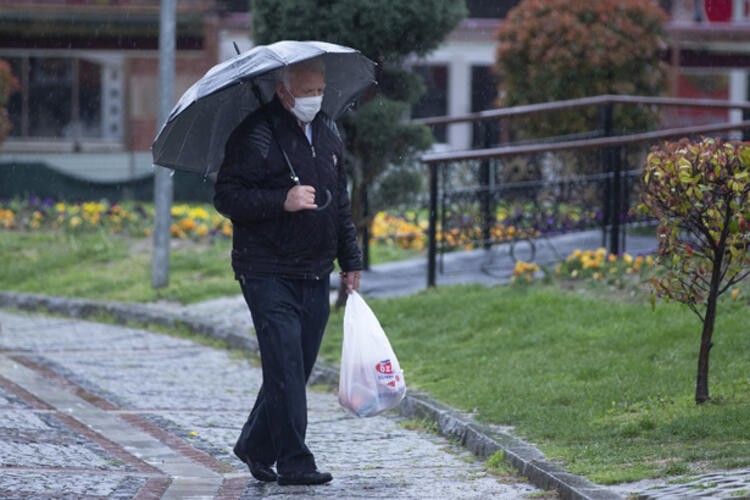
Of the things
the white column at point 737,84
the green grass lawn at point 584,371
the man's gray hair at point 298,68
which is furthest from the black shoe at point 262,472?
the white column at point 737,84

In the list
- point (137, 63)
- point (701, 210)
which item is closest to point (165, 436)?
point (701, 210)

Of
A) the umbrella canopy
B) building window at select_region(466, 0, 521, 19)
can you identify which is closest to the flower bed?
the umbrella canopy

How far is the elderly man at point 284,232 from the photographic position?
252 inches

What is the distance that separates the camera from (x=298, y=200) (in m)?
6.29

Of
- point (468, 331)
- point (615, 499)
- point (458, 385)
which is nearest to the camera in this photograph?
point (615, 499)

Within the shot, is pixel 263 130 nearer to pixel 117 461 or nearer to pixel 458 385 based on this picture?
pixel 117 461

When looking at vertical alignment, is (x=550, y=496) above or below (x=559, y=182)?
below

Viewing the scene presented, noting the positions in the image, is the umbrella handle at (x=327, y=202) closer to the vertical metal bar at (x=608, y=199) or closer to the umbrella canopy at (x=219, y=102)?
the umbrella canopy at (x=219, y=102)

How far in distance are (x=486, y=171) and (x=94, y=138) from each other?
18827 millimetres

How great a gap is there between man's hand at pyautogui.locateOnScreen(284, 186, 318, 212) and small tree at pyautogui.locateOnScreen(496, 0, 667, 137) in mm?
10533

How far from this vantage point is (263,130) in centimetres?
643

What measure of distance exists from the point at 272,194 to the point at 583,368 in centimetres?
302

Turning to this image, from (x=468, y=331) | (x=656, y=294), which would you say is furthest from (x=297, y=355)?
(x=468, y=331)

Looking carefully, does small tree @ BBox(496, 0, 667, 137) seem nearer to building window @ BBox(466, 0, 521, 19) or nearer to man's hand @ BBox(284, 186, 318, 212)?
man's hand @ BBox(284, 186, 318, 212)
